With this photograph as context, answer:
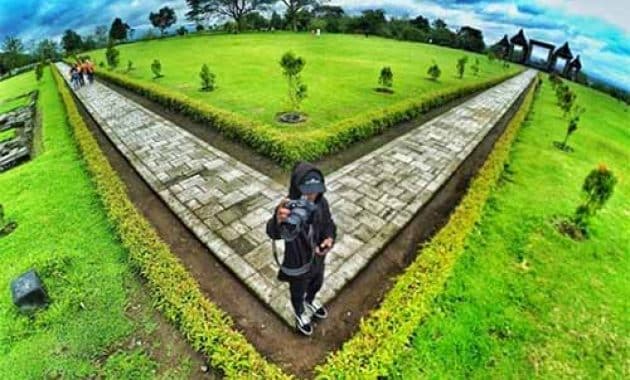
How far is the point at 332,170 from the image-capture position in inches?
274

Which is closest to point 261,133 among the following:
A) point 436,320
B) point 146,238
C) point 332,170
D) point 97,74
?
point 332,170

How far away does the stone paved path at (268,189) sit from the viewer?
14.7 ft

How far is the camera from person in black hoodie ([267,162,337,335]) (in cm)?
274

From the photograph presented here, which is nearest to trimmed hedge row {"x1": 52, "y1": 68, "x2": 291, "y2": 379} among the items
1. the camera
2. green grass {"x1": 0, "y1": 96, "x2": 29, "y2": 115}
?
the camera

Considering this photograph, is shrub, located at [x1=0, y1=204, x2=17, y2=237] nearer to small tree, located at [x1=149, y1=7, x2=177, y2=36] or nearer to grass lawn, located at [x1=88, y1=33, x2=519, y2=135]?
grass lawn, located at [x1=88, y1=33, x2=519, y2=135]

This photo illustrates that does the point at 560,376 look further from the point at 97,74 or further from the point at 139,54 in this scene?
the point at 139,54

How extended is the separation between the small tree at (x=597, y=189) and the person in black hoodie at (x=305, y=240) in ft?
13.8

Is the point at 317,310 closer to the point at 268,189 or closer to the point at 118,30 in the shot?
the point at 268,189

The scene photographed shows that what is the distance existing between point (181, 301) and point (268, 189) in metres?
2.84

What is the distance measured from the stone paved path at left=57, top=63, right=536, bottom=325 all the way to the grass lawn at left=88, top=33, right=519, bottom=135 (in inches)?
79.5

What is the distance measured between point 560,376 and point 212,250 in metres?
4.18

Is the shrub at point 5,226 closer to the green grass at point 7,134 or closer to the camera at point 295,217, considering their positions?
the camera at point 295,217

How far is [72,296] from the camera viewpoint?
13.1 ft

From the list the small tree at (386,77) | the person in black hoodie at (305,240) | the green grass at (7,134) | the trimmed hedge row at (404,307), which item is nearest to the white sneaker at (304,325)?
the person in black hoodie at (305,240)
